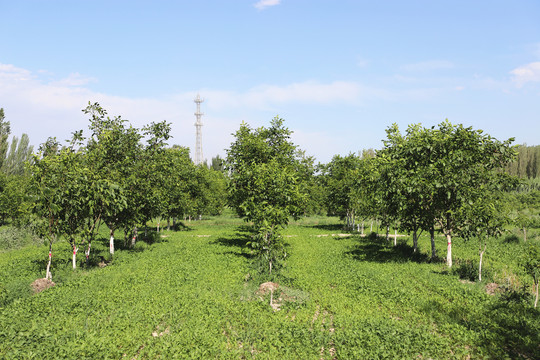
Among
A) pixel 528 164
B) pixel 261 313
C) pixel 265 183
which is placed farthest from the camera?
pixel 528 164

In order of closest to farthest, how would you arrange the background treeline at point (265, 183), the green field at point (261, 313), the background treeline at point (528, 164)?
1. the green field at point (261, 313)
2. the background treeline at point (265, 183)
3. the background treeline at point (528, 164)

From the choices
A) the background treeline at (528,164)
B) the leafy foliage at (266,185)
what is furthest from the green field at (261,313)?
the background treeline at (528,164)

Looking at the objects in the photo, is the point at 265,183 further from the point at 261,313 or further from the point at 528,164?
the point at 528,164

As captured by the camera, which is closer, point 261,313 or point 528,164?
point 261,313

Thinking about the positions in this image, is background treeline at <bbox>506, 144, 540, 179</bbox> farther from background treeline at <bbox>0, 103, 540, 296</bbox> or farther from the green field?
the green field

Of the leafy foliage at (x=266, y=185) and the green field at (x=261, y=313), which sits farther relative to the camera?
the leafy foliage at (x=266, y=185)

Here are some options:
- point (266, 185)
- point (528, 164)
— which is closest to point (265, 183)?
point (266, 185)

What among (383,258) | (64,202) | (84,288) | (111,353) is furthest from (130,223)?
(383,258)

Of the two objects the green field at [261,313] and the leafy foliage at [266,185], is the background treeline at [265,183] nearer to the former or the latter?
the leafy foliage at [266,185]

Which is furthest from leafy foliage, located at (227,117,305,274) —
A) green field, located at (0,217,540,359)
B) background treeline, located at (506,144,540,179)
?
background treeline, located at (506,144,540,179)

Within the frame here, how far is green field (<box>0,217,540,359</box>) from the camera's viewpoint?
10086 mm

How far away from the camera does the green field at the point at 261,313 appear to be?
10086 mm

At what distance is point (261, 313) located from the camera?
12938 millimetres

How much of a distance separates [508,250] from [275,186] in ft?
67.6
